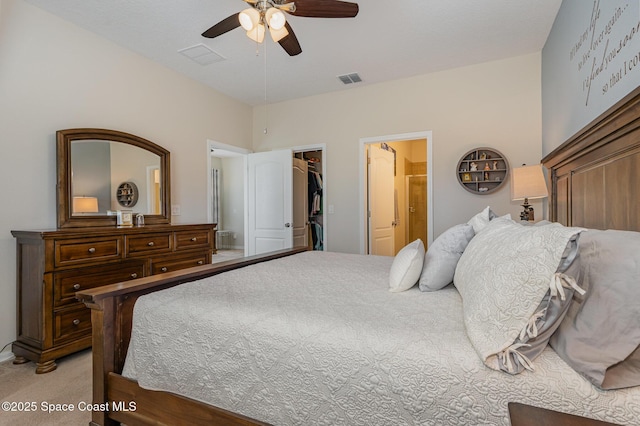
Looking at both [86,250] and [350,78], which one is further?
[350,78]

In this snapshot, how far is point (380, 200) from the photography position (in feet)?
15.0

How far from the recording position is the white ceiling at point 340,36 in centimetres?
257

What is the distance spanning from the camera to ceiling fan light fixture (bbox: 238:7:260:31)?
6.29ft

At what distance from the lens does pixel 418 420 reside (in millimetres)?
861

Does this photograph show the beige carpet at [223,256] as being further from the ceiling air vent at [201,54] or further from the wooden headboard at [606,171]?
the wooden headboard at [606,171]

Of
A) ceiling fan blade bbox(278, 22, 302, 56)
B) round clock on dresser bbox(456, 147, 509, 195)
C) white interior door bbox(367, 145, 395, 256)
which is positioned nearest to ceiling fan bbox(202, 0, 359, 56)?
ceiling fan blade bbox(278, 22, 302, 56)

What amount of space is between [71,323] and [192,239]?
1.25 meters

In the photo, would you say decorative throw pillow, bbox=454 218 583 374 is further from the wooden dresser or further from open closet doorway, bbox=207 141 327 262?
open closet doorway, bbox=207 141 327 262

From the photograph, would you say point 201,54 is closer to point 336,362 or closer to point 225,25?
point 225,25

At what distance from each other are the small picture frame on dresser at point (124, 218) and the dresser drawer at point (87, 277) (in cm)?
50

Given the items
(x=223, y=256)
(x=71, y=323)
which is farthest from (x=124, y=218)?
(x=223, y=256)

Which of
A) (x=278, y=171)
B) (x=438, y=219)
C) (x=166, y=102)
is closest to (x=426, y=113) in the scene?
(x=438, y=219)

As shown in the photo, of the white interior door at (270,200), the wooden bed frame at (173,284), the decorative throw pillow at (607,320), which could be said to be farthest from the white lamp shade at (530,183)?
the white interior door at (270,200)

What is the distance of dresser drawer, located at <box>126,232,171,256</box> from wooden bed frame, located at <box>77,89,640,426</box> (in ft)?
4.43
